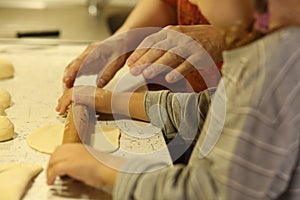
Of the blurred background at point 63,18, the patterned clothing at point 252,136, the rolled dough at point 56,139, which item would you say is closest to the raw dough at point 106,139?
the rolled dough at point 56,139

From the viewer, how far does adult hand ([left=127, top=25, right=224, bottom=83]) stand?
868 mm

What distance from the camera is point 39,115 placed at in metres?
0.95

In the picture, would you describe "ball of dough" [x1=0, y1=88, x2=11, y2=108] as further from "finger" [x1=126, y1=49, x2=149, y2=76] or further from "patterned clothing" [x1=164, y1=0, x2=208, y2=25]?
"patterned clothing" [x1=164, y1=0, x2=208, y2=25]

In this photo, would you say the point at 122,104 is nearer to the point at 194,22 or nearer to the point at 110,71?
the point at 110,71

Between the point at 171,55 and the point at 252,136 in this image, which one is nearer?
the point at 252,136

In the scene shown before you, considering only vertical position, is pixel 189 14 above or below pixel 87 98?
above

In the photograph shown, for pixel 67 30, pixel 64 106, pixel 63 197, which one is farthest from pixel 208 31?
pixel 67 30

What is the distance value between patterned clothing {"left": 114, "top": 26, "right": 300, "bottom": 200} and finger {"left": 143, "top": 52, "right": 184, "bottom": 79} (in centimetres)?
28

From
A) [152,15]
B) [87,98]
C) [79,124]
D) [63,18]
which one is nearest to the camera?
[79,124]

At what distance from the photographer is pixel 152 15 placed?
1.27m

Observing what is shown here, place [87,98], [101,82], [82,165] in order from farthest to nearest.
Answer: [101,82] < [87,98] < [82,165]

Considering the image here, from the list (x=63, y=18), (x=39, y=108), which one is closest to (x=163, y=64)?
(x=39, y=108)

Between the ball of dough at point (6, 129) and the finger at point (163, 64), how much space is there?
0.23 meters

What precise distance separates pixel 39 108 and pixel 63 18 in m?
0.90
